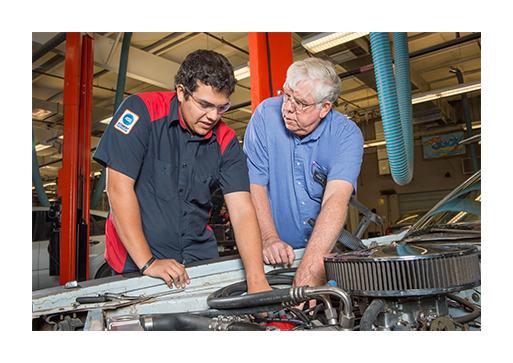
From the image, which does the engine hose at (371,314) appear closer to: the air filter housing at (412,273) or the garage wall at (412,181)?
the air filter housing at (412,273)

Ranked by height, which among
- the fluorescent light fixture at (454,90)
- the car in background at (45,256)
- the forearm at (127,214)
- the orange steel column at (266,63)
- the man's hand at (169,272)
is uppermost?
the fluorescent light fixture at (454,90)

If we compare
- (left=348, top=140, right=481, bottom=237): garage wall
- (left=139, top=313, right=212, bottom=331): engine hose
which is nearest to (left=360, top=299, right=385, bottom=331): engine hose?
(left=139, top=313, right=212, bottom=331): engine hose

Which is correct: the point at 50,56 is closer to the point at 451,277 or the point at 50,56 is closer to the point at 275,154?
the point at 275,154

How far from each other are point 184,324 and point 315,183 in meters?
1.08

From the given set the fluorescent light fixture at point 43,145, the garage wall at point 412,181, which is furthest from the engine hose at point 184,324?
the garage wall at point 412,181

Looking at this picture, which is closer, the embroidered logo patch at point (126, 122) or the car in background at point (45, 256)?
the embroidered logo patch at point (126, 122)

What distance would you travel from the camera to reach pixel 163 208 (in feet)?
4.60

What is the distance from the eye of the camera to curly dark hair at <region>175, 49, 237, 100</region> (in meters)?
1.29

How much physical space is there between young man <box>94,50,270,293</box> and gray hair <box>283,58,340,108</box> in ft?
1.18

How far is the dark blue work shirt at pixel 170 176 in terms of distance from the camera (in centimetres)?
137

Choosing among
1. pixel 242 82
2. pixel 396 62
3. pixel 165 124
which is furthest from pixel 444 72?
pixel 165 124

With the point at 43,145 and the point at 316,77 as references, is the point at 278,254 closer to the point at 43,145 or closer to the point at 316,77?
the point at 316,77

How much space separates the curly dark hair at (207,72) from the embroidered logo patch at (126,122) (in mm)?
210

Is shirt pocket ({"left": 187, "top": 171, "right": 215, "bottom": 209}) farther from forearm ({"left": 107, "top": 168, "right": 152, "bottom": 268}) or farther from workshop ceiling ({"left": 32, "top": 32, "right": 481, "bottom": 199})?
workshop ceiling ({"left": 32, "top": 32, "right": 481, "bottom": 199})
